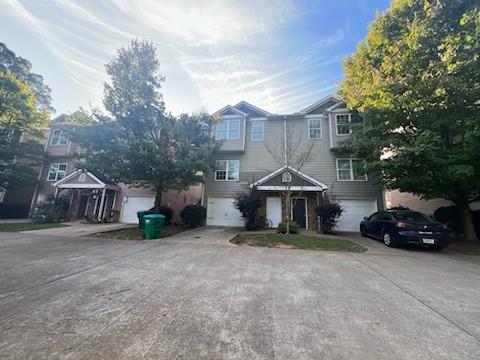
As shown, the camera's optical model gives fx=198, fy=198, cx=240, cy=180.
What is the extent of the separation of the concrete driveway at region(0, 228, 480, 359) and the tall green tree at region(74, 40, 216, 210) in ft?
18.7

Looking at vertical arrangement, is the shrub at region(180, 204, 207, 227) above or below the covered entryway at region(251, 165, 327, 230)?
below

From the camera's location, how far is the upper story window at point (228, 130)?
51.3 feet

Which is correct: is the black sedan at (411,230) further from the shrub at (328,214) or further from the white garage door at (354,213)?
the white garage door at (354,213)

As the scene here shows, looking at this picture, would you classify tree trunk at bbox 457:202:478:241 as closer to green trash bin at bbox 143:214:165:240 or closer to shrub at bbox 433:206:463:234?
shrub at bbox 433:206:463:234

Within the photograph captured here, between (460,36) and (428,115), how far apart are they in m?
3.05

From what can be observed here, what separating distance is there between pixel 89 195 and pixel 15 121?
750 centimetres

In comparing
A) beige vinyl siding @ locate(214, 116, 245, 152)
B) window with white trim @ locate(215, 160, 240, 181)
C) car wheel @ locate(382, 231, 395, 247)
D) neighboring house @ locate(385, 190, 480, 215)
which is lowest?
car wheel @ locate(382, 231, 395, 247)

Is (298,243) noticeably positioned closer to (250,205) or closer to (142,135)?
(250,205)

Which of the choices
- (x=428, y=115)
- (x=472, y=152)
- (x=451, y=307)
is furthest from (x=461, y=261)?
(x=428, y=115)

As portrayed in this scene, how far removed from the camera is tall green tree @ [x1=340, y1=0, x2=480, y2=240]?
7.80 meters

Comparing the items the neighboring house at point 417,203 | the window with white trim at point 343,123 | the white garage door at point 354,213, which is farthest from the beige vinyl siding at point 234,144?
the neighboring house at point 417,203

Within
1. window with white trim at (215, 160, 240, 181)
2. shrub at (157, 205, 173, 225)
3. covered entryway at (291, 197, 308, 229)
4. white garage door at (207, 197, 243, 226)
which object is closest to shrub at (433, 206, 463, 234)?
covered entryway at (291, 197, 308, 229)

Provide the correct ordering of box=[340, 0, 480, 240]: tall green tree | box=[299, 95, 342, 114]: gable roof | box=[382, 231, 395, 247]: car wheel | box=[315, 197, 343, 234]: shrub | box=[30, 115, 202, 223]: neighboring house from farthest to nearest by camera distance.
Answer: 1. box=[30, 115, 202, 223]: neighboring house
2. box=[299, 95, 342, 114]: gable roof
3. box=[315, 197, 343, 234]: shrub
4. box=[382, 231, 395, 247]: car wheel
5. box=[340, 0, 480, 240]: tall green tree

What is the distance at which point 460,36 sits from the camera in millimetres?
7973
